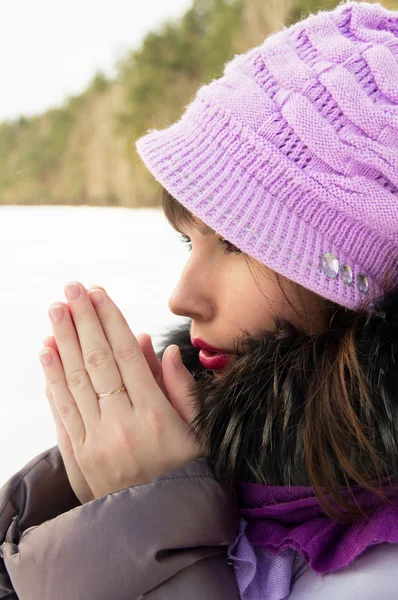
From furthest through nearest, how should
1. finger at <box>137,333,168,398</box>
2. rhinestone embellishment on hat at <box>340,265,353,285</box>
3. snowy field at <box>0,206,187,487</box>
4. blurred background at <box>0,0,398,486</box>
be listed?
blurred background at <box>0,0,398,486</box>, snowy field at <box>0,206,187,487</box>, finger at <box>137,333,168,398</box>, rhinestone embellishment on hat at <box>340,265,353,285</box>

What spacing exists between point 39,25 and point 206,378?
2.00m

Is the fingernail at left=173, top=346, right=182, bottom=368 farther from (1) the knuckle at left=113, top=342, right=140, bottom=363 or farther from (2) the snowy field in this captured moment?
(2) the snowy field

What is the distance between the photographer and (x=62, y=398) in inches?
31.9

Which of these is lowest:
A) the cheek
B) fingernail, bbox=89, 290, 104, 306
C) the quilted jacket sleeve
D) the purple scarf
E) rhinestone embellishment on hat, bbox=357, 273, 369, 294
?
the purple scarf

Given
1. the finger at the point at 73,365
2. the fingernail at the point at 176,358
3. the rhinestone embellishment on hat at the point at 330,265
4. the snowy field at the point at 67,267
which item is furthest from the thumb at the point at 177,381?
the snowy field at the point at 67,267

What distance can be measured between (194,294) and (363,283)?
22cm

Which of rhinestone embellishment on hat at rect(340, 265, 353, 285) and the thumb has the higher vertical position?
rhinestone embellishment on hat at rect(340, 265, 353, 285)

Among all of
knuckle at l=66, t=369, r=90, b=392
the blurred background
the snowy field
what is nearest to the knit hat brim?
knuckle at l=66, t=369, r=90, b=392

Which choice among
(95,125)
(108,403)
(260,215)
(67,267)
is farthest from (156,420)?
(95,125)

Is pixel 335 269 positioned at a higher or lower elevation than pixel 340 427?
higher

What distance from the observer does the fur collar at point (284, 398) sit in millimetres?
664

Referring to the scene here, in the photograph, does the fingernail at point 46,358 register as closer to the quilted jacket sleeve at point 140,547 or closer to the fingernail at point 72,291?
the fingernail at point 72,291

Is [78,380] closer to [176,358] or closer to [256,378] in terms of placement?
[176,358]

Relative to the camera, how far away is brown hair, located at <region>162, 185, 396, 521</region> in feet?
2.12
